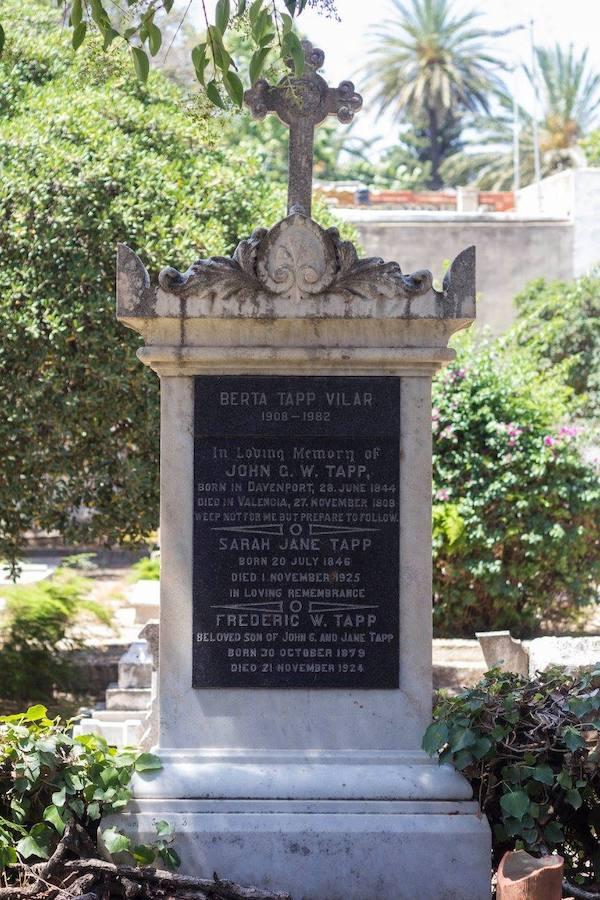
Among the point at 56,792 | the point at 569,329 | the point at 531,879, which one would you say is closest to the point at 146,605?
the point at 56,792

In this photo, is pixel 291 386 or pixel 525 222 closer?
pixel 291 386

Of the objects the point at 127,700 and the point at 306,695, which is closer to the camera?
the point at 306,695

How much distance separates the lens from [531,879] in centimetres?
393

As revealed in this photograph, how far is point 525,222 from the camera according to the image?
23609 mm

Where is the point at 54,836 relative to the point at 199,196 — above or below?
below

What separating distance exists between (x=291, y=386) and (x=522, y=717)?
5.40 ft

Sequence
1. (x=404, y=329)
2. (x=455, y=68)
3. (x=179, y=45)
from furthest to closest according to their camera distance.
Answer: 1. (x=455, y=68)
2. (x=179, y=45)
3. (x=404, y=329)

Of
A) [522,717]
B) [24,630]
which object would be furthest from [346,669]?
[24,630]

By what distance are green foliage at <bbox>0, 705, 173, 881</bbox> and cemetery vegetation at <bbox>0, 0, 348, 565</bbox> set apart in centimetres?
487

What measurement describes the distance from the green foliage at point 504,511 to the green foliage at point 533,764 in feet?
20.9

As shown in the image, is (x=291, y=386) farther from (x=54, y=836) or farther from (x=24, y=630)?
(x=24, y=630)

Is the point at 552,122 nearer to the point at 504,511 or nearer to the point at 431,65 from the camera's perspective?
the point at 431,65

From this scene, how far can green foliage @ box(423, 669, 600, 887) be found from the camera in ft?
14.4

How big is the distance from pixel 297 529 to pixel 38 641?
6.82 m
